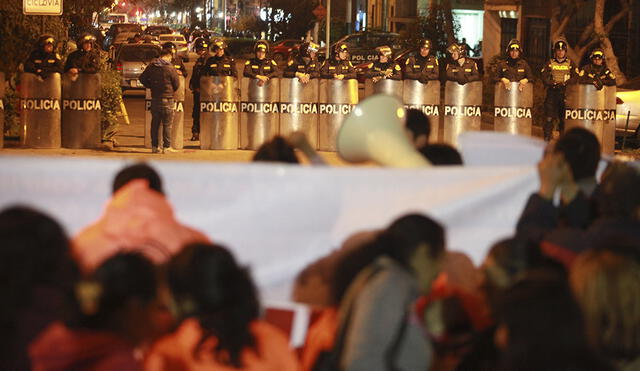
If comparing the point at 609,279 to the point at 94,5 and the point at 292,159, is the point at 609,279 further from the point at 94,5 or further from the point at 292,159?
the point at 94,5

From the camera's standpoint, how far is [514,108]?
17.6 meters

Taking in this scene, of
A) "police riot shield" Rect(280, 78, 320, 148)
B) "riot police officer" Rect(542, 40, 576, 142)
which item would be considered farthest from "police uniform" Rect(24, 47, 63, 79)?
"riot police officer" Rect(542, 40, 576, 142)

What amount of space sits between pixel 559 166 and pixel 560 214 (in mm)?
268

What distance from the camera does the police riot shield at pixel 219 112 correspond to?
17.3 meters

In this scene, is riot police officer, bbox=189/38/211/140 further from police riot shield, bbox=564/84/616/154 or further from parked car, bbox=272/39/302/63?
parked car, bbox=272/39/302/63

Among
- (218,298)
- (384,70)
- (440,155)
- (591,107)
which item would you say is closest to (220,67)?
(384,70)

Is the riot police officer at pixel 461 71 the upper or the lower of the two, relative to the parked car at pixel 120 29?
lower

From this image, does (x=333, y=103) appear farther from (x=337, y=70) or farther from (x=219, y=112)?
(x=219, y=112)

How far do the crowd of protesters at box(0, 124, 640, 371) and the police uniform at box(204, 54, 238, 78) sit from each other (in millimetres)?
13010

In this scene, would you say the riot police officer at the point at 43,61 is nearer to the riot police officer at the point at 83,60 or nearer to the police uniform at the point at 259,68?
the riot police officer at the point at 83,60

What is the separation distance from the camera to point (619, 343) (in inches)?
155

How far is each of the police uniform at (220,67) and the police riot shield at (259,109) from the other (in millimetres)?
264

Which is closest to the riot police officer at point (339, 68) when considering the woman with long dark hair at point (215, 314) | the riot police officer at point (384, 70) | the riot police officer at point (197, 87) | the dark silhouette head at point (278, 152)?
the riot police officer at point (384, 70)

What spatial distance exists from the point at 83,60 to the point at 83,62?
0.03 meters
